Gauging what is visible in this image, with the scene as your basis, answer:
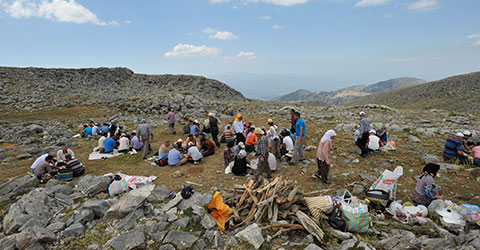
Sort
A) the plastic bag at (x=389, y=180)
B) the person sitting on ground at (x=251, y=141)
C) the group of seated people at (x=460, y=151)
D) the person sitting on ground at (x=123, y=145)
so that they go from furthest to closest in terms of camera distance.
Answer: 1. the person sitting on ground at (x=123, y=145)
2. the person sitting on ground at (x=251, y=141)
3. the group of seated people at (x=460, y=151)
4. the plastic bag at (x=389, y=180)

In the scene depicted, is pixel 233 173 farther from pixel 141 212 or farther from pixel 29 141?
pixel 29 141

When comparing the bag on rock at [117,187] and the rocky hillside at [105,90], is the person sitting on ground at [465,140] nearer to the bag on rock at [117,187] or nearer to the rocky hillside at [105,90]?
the bag on rock at [117,187]

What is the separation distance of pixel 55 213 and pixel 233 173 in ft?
20.5

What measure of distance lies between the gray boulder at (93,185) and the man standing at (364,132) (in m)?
11.2

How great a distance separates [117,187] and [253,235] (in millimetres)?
5616

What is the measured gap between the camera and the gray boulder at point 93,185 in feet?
25.2

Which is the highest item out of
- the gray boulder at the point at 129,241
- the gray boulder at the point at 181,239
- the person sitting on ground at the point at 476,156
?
the person sitting on ground at the point at 476,156

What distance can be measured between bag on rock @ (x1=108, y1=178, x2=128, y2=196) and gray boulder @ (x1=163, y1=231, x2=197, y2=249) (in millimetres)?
3806

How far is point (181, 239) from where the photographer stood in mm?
5094

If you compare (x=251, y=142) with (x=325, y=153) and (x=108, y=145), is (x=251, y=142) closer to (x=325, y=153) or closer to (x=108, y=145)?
(x=325, y=153)

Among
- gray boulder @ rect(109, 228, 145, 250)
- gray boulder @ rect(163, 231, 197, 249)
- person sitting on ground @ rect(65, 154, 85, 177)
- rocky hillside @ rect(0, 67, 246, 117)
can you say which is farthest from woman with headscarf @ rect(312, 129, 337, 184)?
rocky hillside @ rect(0, 67, 246, 117)

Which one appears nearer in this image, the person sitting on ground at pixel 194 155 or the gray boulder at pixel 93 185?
the gray boulder at pixel 93 185

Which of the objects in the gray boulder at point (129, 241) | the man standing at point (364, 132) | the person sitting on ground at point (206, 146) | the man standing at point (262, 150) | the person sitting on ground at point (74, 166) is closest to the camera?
the gray boulder at point (129, 241)

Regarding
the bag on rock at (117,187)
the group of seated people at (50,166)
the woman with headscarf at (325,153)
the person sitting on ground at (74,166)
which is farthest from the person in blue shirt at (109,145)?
the woman with headscarf at (325,153)
